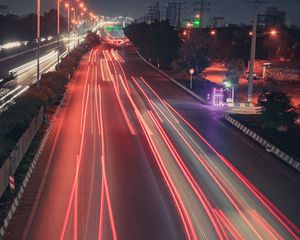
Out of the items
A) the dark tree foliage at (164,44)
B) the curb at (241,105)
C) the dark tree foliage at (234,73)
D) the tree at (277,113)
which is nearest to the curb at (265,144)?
the tree at (277,113)

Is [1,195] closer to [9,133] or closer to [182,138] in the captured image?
[9,133]

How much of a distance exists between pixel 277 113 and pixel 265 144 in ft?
19.6

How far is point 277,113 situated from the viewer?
127 feet

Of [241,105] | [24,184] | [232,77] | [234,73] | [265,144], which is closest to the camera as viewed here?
[24,184]

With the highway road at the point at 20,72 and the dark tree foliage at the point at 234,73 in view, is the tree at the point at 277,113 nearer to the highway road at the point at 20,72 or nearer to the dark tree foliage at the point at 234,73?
the dark tree foliage at the point at 234,73

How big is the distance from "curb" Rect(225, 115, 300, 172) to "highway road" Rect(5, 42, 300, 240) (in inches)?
20.6

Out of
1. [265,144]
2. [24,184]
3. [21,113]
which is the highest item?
[21,113]

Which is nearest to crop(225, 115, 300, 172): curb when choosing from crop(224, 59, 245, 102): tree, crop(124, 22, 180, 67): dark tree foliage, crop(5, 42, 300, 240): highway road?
crop(5, 42, 300, 240): highway road

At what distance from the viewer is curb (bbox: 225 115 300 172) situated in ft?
94.0

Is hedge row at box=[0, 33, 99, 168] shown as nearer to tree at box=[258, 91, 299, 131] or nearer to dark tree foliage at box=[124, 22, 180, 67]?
tree at box=[258, 91, 299, 131]

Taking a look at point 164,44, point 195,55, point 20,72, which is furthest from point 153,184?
point 164,44

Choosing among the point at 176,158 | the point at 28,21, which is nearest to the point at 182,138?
the point at 176,158

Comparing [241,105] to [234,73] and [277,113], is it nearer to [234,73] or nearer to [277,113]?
[234,73]

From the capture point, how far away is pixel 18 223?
62.3ft
